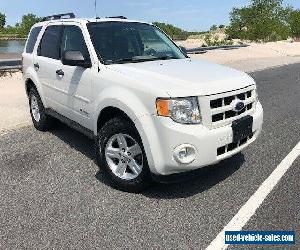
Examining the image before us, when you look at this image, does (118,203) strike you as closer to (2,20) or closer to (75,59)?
(75,59)

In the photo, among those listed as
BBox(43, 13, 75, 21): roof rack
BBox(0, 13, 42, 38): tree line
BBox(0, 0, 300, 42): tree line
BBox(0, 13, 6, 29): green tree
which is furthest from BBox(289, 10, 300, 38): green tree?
BBox(0, 13, 6, 29): green tree

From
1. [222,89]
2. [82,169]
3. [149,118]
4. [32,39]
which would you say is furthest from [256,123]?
[32,39]

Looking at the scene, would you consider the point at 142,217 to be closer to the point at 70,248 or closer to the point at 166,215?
the point at 166,215

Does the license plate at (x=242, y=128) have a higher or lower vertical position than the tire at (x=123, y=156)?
higher

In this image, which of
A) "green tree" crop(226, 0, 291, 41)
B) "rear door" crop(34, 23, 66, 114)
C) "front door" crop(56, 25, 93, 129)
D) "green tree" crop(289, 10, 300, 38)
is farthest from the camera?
"green tree" crop(289, 10, 300, 38)

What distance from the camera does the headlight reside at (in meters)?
3.92

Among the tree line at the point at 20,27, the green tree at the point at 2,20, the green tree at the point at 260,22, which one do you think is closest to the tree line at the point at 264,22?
the green tree at the point at 260,22

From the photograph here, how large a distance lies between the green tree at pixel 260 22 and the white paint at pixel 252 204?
6996cm

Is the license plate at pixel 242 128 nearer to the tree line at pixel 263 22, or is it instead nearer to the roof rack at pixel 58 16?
the roof rack at pixel 58 16

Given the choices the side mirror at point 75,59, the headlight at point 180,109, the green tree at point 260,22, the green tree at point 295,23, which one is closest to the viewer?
the headlight at point 180,109

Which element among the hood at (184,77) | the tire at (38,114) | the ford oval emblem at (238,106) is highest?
the hood at (184,77)

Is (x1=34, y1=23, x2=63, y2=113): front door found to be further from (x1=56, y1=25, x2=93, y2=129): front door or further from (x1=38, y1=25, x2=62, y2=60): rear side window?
(x1=56, y1=25, x2=93, y2=129): front door

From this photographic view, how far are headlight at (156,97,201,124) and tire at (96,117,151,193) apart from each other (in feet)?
1.59

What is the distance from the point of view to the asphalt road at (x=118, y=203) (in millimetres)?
3639
